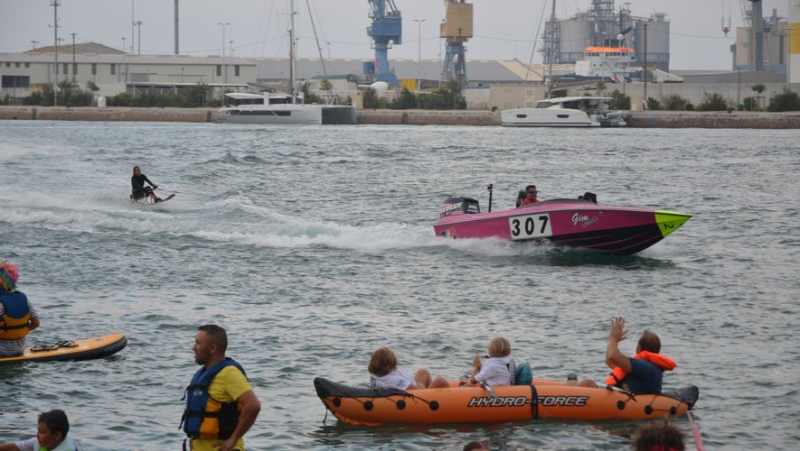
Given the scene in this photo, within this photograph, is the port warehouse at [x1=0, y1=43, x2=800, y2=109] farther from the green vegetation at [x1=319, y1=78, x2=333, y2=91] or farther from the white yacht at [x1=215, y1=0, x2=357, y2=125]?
the white yacht at [x1=215, y1=0, x2=357, y2=125]

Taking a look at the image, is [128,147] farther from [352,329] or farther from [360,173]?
[352,329]

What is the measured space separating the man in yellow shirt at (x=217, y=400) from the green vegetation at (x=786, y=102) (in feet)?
308

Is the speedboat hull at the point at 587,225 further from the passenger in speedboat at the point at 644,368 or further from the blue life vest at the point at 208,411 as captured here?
the blue life vest at the point at 208,411

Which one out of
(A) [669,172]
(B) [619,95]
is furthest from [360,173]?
(B) [619,95]

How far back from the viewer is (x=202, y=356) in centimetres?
781

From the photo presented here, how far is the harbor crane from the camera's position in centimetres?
17025

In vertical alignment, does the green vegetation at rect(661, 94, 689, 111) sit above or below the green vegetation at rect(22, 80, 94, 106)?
below

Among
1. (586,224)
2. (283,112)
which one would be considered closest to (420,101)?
(283,112)

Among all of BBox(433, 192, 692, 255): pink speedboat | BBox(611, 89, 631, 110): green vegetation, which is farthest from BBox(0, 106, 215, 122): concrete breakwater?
BBox(433, 192, 692, 255): pink speedboat

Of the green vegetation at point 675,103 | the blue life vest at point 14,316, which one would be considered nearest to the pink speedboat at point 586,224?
the blue life vest at point 14,316

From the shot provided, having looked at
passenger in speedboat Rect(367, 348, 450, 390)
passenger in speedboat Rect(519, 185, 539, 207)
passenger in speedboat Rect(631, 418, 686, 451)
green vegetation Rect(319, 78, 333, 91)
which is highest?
green vegetation Rect(319, 78, 333, 91)

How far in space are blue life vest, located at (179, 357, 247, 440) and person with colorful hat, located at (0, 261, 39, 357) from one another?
18.8 feet

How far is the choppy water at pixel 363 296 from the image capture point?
41.8 feet

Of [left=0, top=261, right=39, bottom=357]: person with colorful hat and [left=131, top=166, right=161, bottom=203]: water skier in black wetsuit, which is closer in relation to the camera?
[left=0, top=261, right=39, bottom=357]: person with colorful hat
